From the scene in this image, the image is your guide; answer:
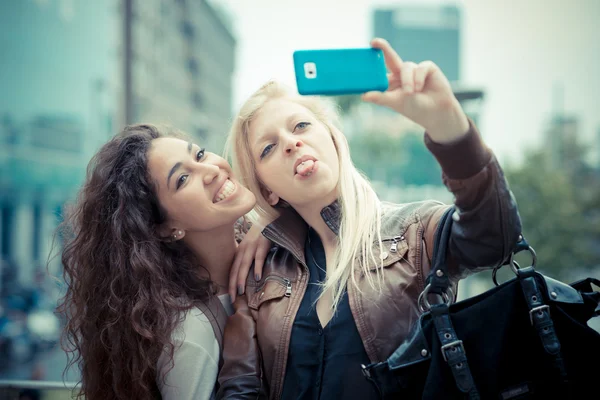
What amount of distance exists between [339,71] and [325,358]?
3.01ft

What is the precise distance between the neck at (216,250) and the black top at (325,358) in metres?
0.47

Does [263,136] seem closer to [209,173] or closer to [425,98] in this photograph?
[209,173]

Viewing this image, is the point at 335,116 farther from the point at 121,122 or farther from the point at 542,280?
the point at 121,122

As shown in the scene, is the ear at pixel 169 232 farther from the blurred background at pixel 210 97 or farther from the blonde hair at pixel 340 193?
the blurred background at pixel 210 97

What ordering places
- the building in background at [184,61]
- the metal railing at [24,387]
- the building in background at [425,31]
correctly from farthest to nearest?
the building in background at [184,61]
the building in background at [425,31]
the metal railing at [24,387]

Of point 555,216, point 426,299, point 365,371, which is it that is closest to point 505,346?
point 426,299

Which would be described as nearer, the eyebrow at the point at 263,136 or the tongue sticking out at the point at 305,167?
the tongue sticking out at the point at 305,167

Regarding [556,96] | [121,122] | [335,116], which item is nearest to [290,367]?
[335,116]

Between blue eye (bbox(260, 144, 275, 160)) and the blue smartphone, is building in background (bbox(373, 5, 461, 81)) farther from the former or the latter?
the blue smartphone

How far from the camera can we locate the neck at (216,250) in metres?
2.08

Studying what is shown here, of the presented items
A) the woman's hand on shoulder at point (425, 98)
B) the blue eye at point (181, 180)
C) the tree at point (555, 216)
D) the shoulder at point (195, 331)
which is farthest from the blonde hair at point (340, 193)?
the tree at point (555, 216)

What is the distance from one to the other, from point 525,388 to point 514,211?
18.6 inches

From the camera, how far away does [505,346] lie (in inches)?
54.8

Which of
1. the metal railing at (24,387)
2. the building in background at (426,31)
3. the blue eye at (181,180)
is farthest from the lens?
the building in background at (426,31)
